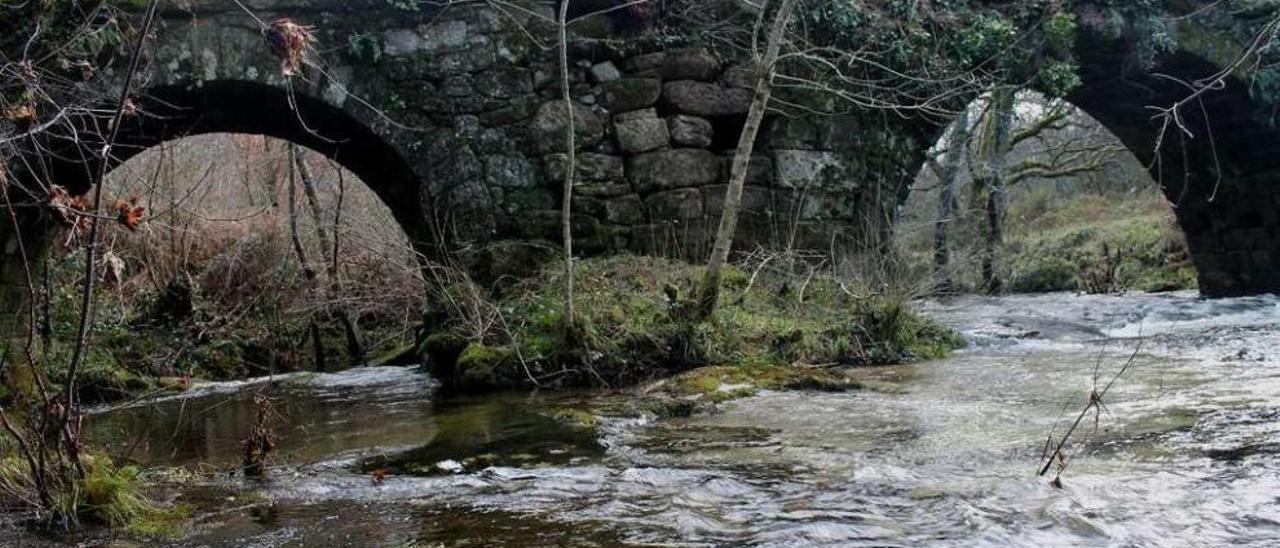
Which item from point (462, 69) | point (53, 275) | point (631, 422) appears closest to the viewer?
point (631, 422)

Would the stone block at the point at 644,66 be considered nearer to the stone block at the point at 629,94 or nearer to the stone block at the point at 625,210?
the stone block at the point at 629,94

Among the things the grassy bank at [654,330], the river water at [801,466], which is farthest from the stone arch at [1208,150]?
the river water at [801,466]

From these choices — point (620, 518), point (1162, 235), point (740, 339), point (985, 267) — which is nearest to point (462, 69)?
point (740, 339)

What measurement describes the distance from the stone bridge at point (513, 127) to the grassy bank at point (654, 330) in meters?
0.68

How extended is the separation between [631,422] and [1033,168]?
1658cm

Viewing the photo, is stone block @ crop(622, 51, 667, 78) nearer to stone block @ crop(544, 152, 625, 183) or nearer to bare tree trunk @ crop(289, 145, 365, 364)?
stone block @ crop(544, 152, 625, 183)

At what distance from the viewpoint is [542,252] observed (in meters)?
8.35

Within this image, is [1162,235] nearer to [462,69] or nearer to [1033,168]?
[1033,168]

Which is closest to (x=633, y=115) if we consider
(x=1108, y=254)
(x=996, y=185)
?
(x=996, y=185)

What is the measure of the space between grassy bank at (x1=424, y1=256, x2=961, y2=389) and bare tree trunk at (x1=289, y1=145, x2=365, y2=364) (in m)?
2.06

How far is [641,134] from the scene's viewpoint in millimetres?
8625

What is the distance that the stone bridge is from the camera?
7875mm

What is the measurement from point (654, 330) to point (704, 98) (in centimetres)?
276

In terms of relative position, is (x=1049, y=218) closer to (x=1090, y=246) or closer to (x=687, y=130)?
(x=1090, y=246)
